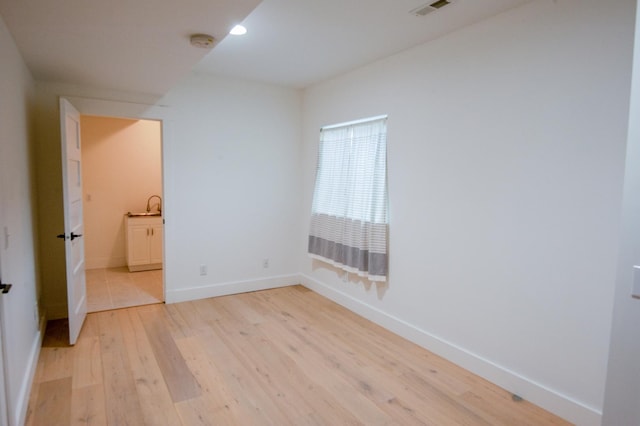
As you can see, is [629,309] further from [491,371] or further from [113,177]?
[113,177]

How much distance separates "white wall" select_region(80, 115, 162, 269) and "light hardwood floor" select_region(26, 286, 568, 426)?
229cm

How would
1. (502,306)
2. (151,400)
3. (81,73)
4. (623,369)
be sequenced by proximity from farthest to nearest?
(81,73) < (502,306) < (151,400) < (623,369)

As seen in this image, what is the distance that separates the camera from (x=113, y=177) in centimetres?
580

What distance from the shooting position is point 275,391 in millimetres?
2555

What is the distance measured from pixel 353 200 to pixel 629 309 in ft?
8.71

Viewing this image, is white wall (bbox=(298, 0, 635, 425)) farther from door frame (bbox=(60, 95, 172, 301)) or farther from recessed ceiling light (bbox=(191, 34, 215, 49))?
door frame (bbox=(60, 95, 172, 301))

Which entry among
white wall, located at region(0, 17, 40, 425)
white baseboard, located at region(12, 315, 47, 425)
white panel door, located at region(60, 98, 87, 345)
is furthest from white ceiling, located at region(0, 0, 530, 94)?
white baseboard, located at region(12, 315, 47, 425)

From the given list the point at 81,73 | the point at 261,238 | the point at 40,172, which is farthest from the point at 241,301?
the point at 81,73

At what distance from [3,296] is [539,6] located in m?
3.41

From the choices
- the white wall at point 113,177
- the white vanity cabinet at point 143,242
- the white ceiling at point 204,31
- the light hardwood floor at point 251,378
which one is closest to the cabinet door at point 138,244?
the white vanity cabinet at point 143,242

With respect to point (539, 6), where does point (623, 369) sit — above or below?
below

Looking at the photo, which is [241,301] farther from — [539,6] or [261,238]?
[539,6]

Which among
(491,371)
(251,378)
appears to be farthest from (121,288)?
(491,371)

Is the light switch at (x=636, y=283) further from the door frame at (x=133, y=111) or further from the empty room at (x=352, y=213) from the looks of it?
the door frame at (x=133, y=111)
